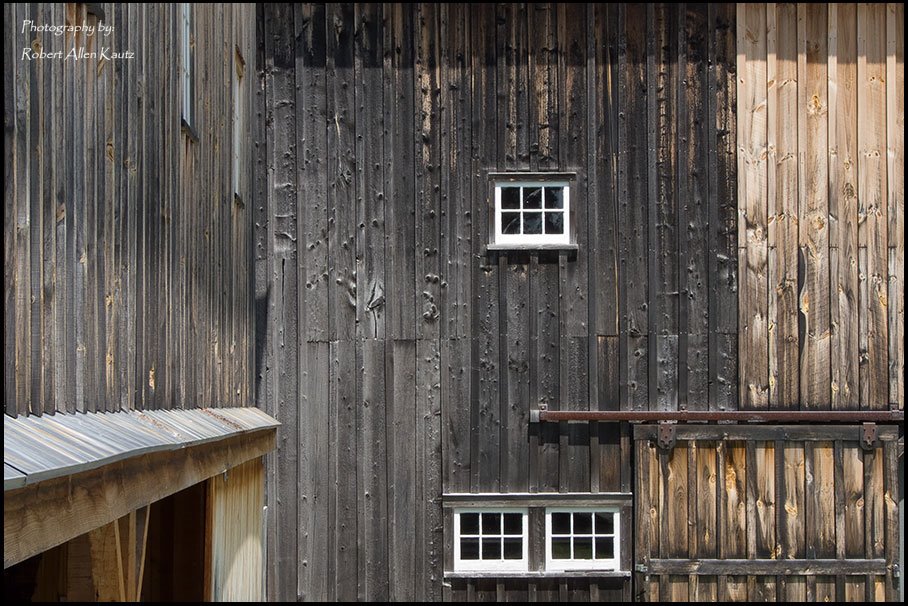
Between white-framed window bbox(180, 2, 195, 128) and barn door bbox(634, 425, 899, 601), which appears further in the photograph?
barn door bbox(634, 425, 899, 601)

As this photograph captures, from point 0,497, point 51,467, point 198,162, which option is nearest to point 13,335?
point 51,467

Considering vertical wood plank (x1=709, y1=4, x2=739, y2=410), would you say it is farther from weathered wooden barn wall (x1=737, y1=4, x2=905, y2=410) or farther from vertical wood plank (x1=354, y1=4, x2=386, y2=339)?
vertical wood plank (x1=354, y1=4, x2=386, y2=339)

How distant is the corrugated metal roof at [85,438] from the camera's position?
2219 mm

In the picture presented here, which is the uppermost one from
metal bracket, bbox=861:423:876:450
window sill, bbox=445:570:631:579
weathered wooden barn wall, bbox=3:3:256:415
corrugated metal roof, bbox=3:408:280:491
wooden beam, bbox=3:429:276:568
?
weathered wooden barn wall, bbox=3:3:256:415

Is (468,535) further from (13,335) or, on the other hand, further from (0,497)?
(0,497)

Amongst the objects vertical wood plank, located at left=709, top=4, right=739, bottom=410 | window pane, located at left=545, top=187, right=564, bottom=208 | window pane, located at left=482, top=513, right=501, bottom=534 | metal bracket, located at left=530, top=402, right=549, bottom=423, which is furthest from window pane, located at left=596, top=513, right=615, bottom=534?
window pane, located at left=545, top=187, right=564, bottom=208

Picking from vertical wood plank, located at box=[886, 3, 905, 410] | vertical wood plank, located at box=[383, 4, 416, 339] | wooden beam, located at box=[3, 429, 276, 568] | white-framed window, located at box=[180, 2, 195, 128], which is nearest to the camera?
wooden beam, located at box=[3, 429, 276, 568]

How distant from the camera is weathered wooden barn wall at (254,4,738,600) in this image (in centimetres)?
804

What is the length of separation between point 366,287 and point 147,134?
377 centimetres

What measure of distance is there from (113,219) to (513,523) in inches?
195

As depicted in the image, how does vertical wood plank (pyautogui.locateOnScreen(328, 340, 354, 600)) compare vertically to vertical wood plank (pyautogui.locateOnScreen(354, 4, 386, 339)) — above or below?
below

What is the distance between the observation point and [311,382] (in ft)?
26.7

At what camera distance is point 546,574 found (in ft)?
26.1

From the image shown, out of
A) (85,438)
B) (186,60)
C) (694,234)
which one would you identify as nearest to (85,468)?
(85,438)
